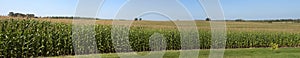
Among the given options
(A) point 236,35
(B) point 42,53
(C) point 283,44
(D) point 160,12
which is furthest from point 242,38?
(D) point 160,12

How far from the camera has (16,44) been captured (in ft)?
58.2

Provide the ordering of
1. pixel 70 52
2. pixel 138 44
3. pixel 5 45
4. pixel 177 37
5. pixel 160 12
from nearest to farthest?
pixel 160 12 < pixel 5 45 < pixel 70 52 < pixel 138 44 < pixel 177 37

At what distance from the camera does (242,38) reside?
97.8 ft

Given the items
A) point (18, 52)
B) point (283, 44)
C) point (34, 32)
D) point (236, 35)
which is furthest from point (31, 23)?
point (283, 44)

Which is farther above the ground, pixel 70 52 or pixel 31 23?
pixel 31 23

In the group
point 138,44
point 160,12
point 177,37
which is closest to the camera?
point 160,12

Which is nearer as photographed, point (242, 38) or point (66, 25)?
point (66, 25)

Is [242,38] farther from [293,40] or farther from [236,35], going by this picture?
[293,40]

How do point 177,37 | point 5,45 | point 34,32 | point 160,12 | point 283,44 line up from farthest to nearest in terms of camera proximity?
1. point 283,44
2. point 177,37
3. point 34,32
4. point 5,45
5. point 160,12

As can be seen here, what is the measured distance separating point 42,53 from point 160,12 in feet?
39.8

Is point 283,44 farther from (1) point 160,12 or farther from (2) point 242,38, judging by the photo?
(1) point 160,12

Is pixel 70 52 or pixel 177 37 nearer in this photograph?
pixel 70 52

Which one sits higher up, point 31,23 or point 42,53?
point 31,23

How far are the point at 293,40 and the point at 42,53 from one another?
19.8 meters
